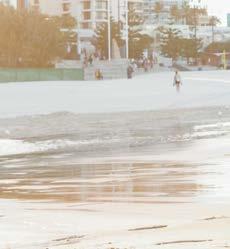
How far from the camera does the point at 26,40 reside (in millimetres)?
90125

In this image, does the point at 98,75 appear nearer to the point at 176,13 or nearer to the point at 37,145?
the point at 37,145

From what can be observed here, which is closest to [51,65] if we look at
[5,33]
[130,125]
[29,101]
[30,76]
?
[5,33]

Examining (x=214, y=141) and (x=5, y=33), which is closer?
(x=214, y=141)

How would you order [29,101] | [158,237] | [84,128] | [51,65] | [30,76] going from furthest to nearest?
1. [51,65]
2. [30,76]
3. [29,101]
4. [84,128]
5. [158,237]

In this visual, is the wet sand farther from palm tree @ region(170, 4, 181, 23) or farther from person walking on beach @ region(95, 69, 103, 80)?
palm tree @ region(170, 4, 181, 23)

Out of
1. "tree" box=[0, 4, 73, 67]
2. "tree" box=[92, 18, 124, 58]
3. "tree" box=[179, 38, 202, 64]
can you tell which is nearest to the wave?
"tree" box=[0, 4, 73, 67]

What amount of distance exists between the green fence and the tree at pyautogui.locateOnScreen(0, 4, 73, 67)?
21651mm

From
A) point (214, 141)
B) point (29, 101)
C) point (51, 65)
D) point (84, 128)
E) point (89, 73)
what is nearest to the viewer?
point (214, 141)

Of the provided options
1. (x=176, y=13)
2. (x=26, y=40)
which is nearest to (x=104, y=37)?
(x=26, y=40)

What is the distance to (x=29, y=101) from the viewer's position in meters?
49.7

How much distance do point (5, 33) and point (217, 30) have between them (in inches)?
3812

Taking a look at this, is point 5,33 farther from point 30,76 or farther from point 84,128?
point 84,128

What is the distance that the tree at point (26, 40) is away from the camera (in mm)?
89938

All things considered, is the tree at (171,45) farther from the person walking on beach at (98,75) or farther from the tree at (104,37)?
the person walking on beach at (98,75)
